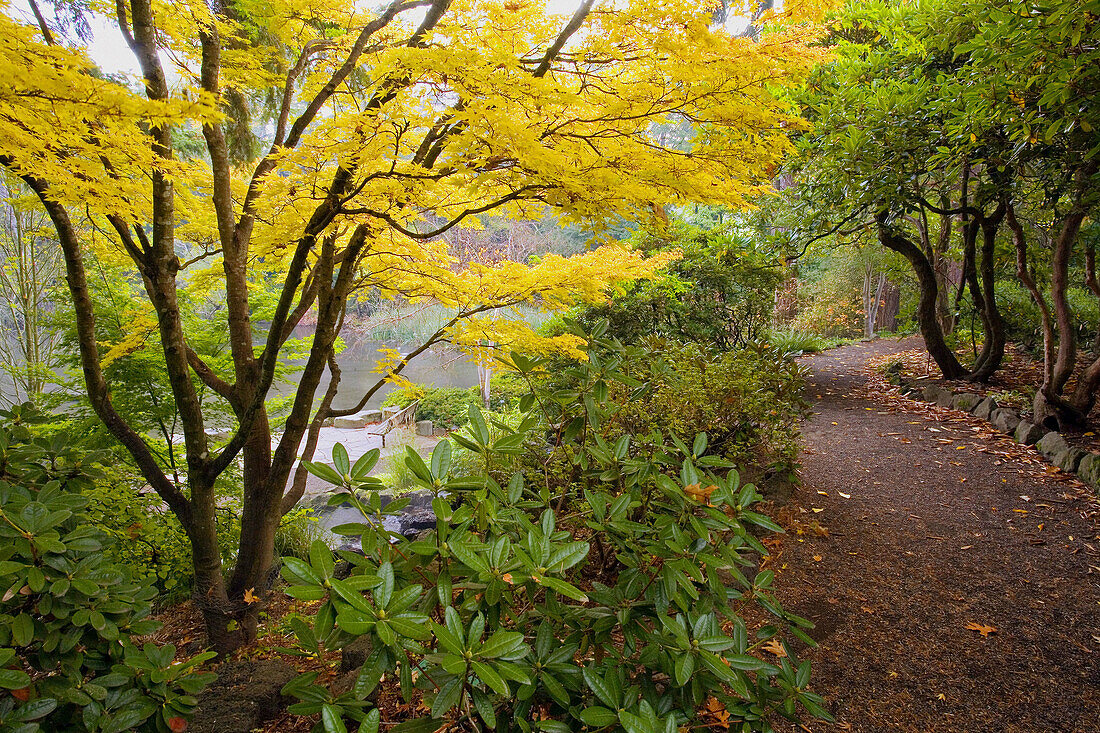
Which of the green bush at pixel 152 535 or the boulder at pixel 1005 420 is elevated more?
the boulder at pixel 1005 420

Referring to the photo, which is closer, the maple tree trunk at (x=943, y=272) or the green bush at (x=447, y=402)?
the maple tree trunk at (x=943, y=272)

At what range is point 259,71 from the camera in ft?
11.1

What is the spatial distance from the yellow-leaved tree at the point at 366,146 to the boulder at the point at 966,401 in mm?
3808

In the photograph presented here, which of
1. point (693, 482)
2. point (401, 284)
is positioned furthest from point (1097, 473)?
point (401, 284)

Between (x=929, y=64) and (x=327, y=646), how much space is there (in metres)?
5.85

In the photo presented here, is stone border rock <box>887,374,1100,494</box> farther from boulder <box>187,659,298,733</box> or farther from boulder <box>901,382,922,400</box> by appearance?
boulder <box>187,659,298,733</box>

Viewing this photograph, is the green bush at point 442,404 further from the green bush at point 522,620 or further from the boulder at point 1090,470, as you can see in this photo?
the green bush at point 522,620

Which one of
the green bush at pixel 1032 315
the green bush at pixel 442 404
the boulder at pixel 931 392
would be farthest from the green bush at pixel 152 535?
the green bush at pixel 1032 315

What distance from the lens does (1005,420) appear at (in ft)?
14.5

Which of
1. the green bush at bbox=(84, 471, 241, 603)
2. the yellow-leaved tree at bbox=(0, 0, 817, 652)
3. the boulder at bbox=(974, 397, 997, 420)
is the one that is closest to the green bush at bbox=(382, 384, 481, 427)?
the green bush at bbox=(84, 471, 241, 603)

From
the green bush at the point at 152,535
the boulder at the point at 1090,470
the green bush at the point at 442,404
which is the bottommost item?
the green bush at the point at 442,404

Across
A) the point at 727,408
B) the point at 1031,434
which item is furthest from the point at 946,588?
the point at 1031,434

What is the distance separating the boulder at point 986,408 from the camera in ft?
15.4

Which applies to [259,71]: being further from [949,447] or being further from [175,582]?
[949,447]
